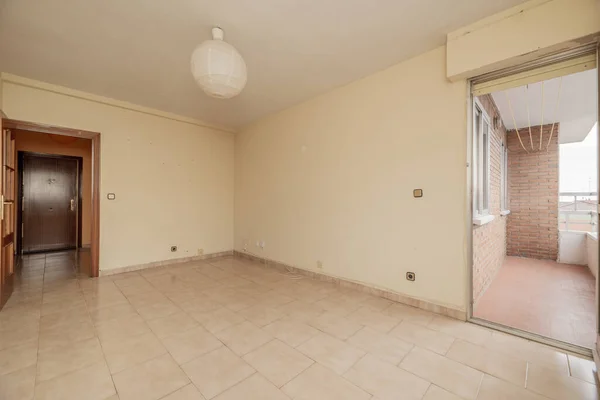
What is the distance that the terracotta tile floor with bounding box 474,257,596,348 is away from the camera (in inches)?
91.7

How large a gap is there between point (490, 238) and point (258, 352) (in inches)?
137

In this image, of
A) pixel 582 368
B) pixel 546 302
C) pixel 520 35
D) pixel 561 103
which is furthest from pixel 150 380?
pixel 561 103

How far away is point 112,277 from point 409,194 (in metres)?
4.32

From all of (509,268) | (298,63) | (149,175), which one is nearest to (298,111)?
(298,63)

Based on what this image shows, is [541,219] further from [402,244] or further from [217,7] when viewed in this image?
[217,7]

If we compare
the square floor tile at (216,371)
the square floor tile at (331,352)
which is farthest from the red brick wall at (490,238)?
the square floor tile at (216,371)

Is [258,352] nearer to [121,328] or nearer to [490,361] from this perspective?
[121,328]

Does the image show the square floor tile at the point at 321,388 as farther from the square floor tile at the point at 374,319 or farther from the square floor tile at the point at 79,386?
the square floor tile at the point at 79,386

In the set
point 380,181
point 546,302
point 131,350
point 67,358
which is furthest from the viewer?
point 380,181

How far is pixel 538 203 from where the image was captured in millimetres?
5336

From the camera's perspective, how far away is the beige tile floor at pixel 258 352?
1586 mm

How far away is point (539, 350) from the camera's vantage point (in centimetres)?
200

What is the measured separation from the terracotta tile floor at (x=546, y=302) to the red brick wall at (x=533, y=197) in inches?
34.9

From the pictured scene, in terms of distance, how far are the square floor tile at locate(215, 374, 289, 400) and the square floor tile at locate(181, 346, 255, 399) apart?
5 cm
